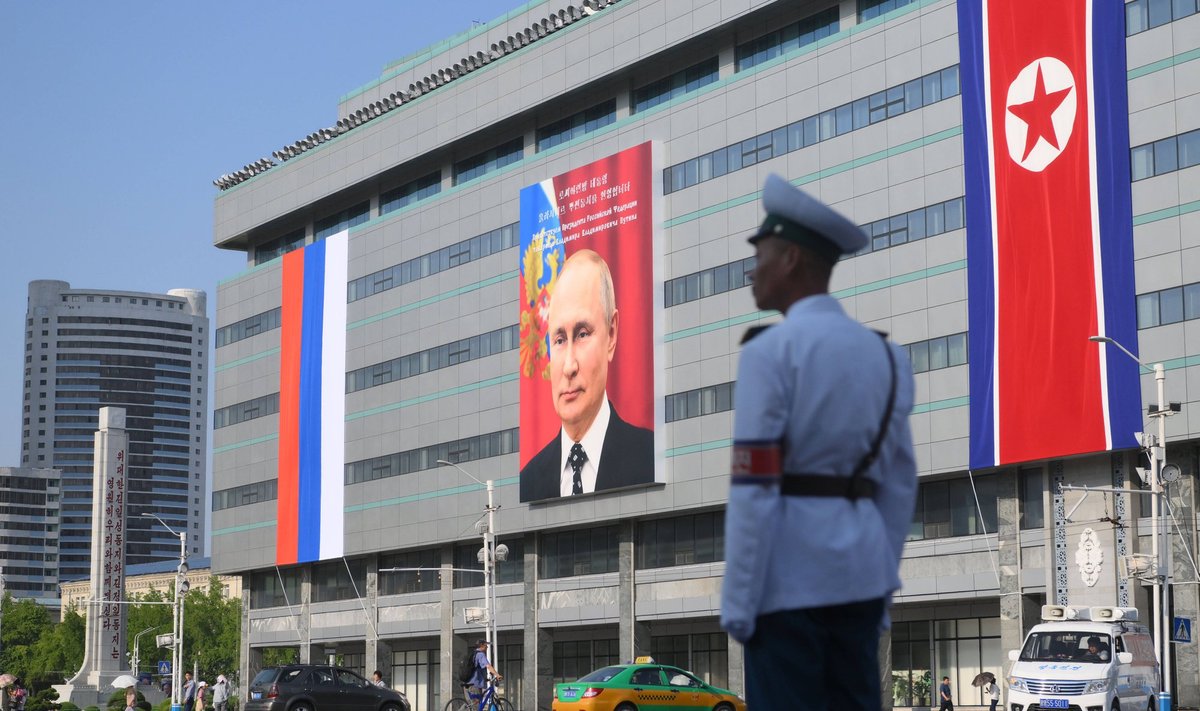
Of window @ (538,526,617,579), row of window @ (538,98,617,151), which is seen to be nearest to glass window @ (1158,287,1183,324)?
window @ (538,526,617,579)

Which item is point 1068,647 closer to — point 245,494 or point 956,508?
point 956,508

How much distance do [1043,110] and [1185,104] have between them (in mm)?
4901

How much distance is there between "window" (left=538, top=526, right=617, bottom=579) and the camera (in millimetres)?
69000

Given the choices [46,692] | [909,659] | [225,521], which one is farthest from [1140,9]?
[225,521]

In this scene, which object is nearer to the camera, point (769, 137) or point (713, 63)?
point (769, 137)

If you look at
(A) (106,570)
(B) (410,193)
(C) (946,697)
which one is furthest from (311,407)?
(A) (106,570)

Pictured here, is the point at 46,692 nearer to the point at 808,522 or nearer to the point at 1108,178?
the point at 1108,178

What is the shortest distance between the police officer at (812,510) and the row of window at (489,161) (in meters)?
71.8

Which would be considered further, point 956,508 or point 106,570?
point 106,570

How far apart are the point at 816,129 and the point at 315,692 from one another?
28.7m

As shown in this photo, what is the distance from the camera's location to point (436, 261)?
259 feet

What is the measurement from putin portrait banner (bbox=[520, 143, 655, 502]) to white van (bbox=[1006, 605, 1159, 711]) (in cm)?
3230

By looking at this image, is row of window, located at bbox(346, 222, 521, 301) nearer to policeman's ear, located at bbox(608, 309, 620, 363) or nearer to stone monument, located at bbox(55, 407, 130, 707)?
policeman's ear, located at bbox(608, 309, 620, 363)

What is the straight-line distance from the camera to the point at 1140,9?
50656 mm
